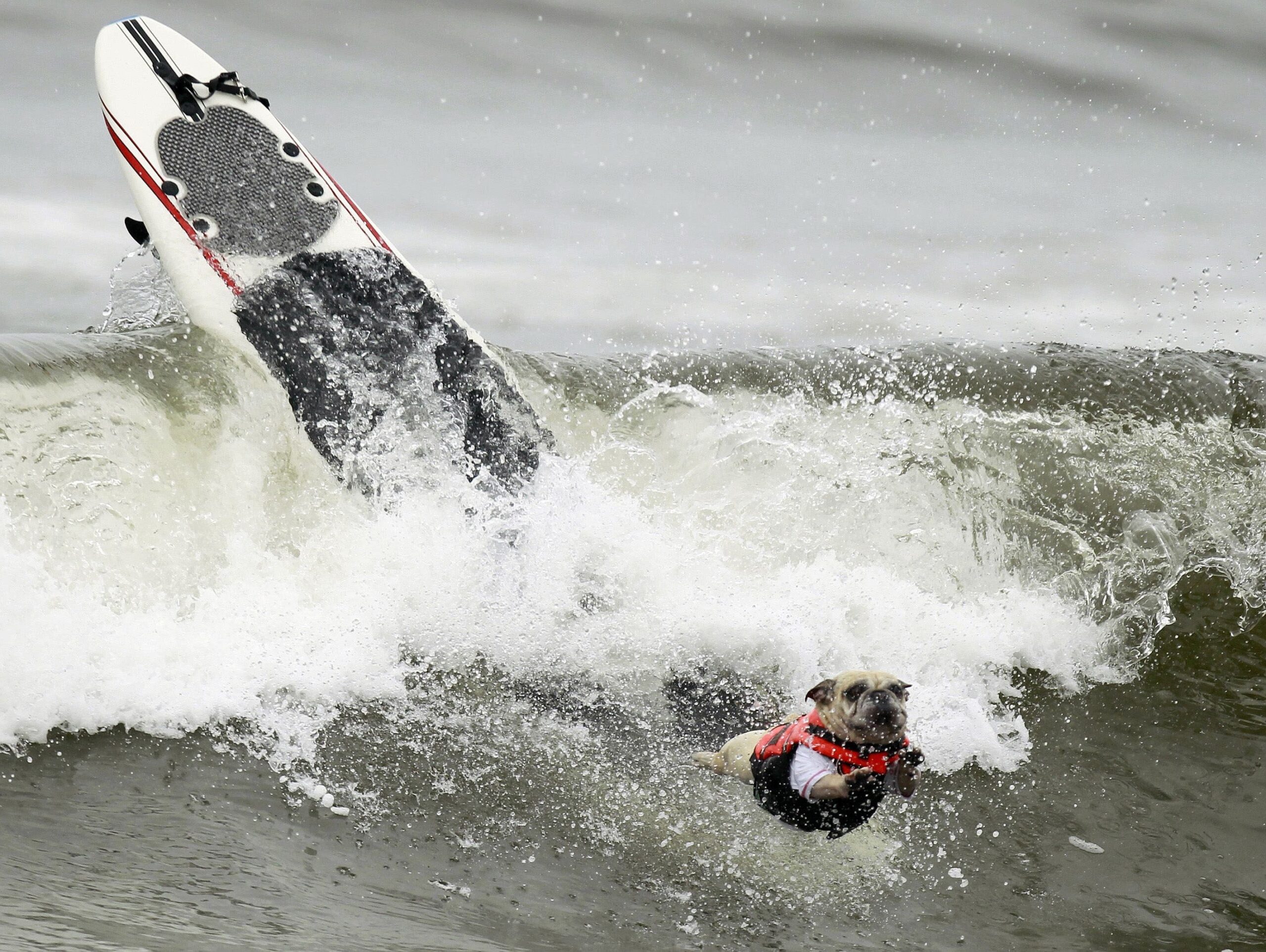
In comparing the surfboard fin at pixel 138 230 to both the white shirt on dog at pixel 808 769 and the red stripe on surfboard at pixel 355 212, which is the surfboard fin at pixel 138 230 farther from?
the white shirt on dog at pixel 808 769

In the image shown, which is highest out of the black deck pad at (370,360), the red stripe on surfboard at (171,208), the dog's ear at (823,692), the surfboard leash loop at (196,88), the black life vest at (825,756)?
the surfboard leash loop at (196,88)

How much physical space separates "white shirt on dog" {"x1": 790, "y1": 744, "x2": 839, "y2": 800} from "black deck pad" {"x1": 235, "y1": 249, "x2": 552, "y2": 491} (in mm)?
2609

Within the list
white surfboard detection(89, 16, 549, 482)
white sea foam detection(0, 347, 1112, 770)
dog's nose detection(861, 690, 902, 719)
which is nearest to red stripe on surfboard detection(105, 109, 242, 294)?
white surfboard detection(89, 16, 549, 482)

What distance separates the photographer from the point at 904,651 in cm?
475

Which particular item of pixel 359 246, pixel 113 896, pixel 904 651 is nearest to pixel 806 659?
pixel 904 651

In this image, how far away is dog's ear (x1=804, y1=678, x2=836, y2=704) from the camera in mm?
2707

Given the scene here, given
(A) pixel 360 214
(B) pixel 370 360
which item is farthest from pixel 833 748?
(A) pixel 360 214

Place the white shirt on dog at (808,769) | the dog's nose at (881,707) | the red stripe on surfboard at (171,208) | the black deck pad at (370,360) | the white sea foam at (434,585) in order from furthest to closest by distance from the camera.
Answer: the red stripe on surfboard at (171,208)
the black deck pad at (370,360)
the white sea foam at (434,585)
the white shirt on dog at (808,769)
the dog's nose at (881,707)

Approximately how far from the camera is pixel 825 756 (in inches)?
106

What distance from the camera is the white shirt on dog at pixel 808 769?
2.67m

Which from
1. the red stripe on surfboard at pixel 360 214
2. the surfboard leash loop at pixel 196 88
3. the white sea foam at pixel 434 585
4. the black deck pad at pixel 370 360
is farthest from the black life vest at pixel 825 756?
the surfboard leash loop at pixel 196 88

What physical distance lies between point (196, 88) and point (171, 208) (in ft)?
2.52

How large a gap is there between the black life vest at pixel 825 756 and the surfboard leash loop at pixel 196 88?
188 inches

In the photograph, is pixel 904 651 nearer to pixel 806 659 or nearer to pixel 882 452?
pixel 806 659
